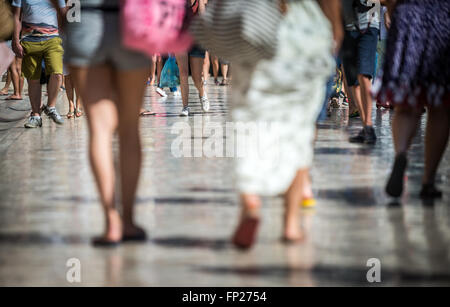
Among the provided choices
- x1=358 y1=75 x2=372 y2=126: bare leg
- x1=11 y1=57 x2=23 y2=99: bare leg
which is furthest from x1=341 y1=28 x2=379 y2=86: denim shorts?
x1=11 y1=57 x2=23 y2=99: bare leg

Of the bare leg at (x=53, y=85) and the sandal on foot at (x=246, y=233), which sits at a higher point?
the bare leg at (x=53, y=85)

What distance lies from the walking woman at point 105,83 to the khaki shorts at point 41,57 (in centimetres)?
650

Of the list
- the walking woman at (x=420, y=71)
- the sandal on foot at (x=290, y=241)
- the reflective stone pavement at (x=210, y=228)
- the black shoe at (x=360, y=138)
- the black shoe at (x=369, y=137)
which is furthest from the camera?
the black shoe at (x=360, y=138)

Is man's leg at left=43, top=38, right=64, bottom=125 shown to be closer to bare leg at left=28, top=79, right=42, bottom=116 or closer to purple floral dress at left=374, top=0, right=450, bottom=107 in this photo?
bare leg at left=28, top=79, right=42, bottom=116

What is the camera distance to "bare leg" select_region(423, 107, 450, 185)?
5777mm

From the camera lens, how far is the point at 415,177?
6.54 m

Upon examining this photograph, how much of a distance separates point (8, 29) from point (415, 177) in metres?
3.42

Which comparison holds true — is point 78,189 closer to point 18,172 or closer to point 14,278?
point 18,172

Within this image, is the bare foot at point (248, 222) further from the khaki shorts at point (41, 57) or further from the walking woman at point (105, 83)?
the khaki shorts at point (41, 57)

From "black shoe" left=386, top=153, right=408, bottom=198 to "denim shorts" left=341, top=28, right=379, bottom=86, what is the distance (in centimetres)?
346

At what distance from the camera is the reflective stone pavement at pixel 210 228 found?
13.0 feet

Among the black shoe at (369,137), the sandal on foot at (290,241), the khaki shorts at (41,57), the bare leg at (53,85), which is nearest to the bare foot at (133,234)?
the sandal on foot at (290,241)

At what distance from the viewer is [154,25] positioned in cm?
434

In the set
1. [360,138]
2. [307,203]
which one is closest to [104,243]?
[307,203]
